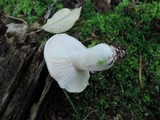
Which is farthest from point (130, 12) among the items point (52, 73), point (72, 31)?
point (52, 73)

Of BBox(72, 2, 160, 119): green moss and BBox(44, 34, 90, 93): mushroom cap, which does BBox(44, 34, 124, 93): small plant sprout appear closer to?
BBox(44, 34, 90, 93): mushroom cap

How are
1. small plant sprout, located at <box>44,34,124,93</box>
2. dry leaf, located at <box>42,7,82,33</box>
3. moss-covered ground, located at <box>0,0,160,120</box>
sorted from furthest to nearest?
dry leaf, located at <box>42,7,82,33</box>
moss-covered ground, located at <box>0,0,160,120</box>
small plant sprout, located at <box>44,34,124,93</box>

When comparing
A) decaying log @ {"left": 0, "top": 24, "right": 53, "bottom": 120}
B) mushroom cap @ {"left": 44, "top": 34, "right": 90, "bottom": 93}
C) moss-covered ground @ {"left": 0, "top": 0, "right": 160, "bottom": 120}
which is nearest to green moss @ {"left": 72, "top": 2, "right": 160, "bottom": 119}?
moss-covered ground @ {"left": 0, "top": 0, "right": 160, "bottom": 120}

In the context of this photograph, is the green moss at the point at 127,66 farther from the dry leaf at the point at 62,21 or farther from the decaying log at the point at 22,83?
the decaying log at the point at 22,83

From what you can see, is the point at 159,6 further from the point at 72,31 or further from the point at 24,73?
Result: the point at 24,73

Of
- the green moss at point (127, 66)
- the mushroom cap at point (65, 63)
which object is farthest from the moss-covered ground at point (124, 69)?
the mushroom cap at point (65, 63)

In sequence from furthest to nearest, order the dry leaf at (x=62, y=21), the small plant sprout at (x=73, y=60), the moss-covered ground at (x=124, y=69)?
the dry leaf at (x=62, y=21) → the moss-covered ground at (x=124, y=69) → the small plant sprout at (x=73, y=60)
